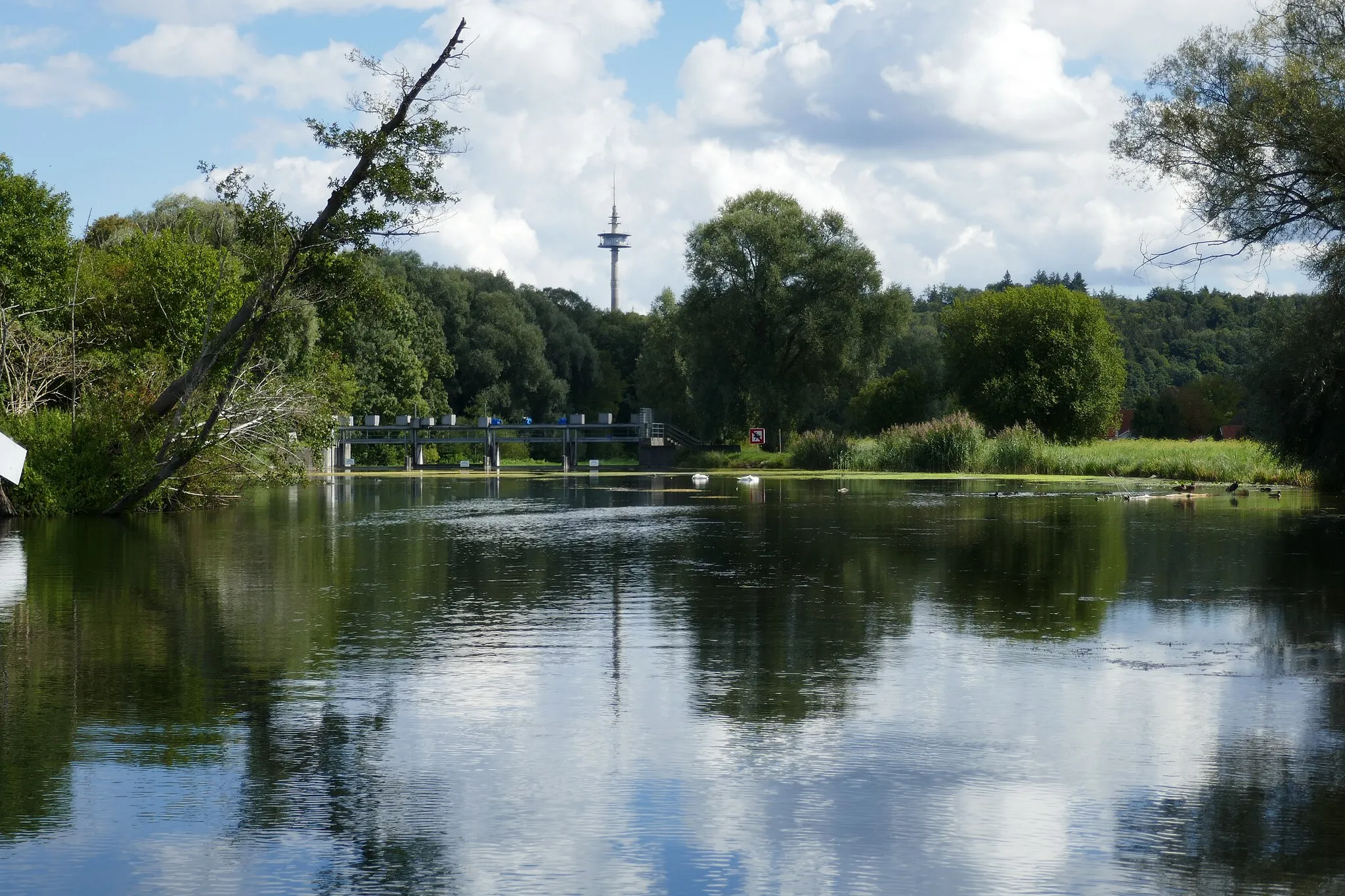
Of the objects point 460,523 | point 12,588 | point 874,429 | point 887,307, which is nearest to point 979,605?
point 12,588

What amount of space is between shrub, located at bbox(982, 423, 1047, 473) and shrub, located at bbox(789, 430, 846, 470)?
899 cm

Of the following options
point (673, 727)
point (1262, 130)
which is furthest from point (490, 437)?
point (673, 727)

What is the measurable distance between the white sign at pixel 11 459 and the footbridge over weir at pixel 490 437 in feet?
182

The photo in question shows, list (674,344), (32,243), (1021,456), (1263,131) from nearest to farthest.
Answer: (1263,131)
(32,243)
(1021,456)
(674,344)

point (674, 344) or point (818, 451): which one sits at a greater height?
point (674, 344)

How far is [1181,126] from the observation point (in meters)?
26.1

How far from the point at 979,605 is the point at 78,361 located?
23237 millimetres

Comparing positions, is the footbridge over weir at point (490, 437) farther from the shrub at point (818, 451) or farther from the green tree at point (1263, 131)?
the green tree at point (1263, 131)

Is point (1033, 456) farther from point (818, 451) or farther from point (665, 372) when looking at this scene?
point (665, 372)

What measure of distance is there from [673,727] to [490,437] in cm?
6358

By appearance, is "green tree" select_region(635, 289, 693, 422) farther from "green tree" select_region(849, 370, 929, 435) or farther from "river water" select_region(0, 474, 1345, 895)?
"river water" select_region(0, 474, 1345, 895)

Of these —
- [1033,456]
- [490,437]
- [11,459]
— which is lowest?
[11,459]

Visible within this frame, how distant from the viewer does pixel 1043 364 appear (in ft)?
227

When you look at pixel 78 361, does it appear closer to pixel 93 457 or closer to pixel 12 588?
pixel 93 457
